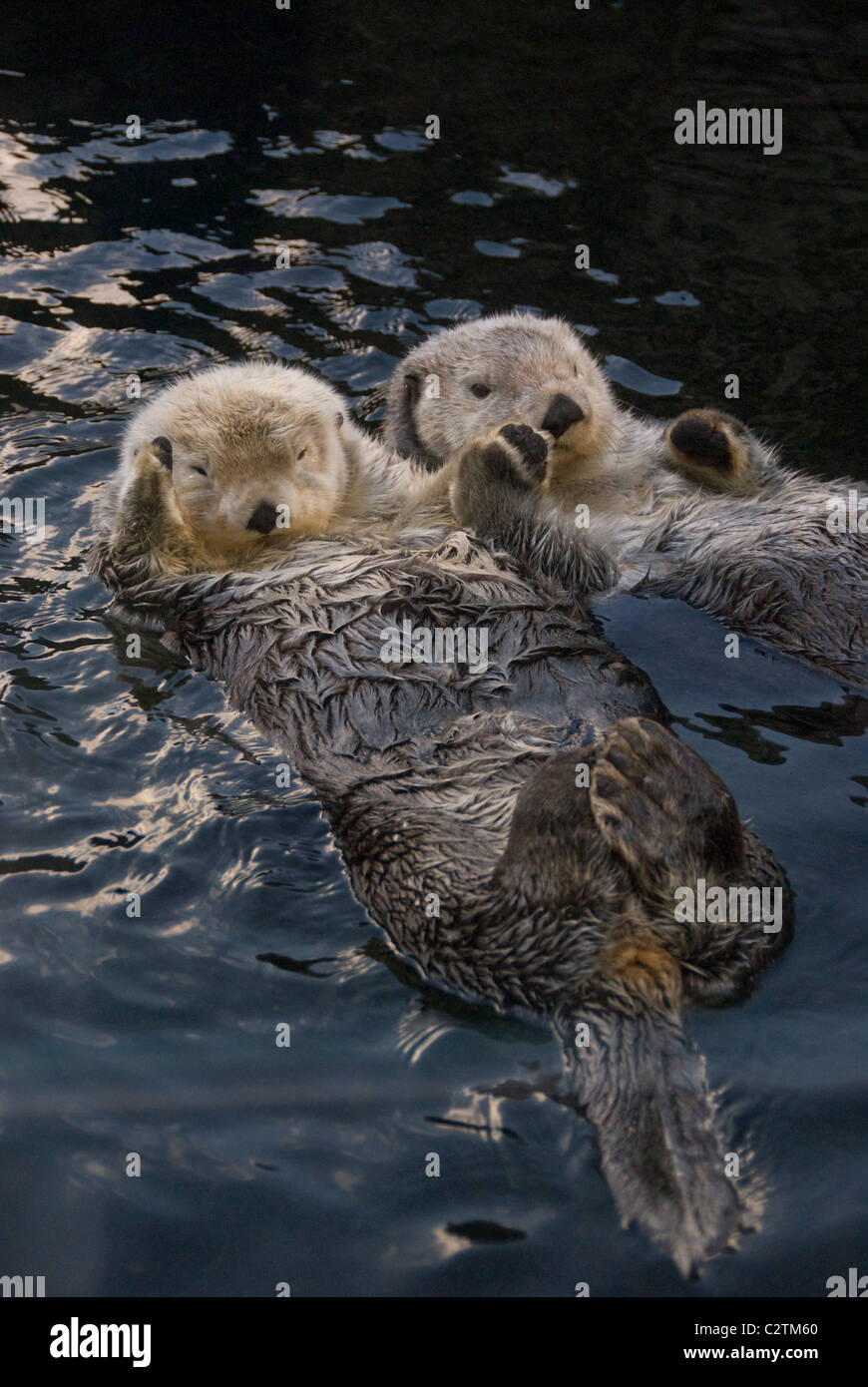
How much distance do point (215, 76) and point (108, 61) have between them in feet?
2.32

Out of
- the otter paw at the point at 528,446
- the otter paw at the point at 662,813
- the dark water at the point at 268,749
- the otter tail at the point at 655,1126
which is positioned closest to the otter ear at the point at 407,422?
the dark water at the point at 268,749

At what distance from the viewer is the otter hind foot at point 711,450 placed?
4.64 meters

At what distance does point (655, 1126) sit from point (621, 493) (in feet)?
9.77

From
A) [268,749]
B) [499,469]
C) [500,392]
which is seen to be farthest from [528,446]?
[268,749]

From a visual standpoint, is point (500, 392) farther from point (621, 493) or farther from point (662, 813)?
point (662, 813)

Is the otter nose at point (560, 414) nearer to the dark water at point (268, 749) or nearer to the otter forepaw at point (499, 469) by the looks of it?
the otter forepaw at point (499, 469)

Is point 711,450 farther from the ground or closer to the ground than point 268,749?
farther from the ground

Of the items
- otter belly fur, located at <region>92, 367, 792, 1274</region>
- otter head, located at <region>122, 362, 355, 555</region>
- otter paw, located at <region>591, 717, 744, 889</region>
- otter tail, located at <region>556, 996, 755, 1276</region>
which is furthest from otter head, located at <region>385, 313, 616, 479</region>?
otter tail, located at <region>556, 996, 755, 1276</region>

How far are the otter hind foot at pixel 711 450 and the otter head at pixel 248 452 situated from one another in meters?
1.33

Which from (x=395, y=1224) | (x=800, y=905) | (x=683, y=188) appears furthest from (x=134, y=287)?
(x=395, y=1224)

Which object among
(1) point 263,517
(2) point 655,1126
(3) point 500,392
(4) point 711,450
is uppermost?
(3) point 500,392

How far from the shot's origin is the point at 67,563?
462 centimetres

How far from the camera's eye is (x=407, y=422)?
5094 mm

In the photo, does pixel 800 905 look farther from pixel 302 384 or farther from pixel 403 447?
pixel 403 447
